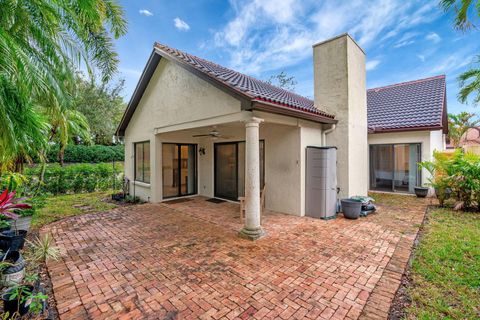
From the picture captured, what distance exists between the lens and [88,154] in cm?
2277

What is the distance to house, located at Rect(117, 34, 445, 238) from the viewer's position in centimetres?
636

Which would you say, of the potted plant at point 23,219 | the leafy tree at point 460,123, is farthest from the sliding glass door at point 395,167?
the leafy tree at point 460,123

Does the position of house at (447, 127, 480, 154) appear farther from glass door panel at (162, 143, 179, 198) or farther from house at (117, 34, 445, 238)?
glass door panel at (162, 143, 179, 198)

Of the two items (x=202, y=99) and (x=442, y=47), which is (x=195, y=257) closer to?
(x=202, y=99)

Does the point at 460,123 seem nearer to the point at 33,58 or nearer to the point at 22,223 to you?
the point at 33,58

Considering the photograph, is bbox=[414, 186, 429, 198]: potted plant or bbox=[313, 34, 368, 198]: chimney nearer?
bbox=[313, 34, 368, 198]: chimney

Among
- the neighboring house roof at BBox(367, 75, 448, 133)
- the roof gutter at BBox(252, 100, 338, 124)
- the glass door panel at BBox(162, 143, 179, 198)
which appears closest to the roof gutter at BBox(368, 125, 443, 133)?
the neighboring house roof at BBox(367, 75, 448, 133)

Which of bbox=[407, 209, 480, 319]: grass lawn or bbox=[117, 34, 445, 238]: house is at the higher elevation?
bbox=[117, 34, 445, 238]: house

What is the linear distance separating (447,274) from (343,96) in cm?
616

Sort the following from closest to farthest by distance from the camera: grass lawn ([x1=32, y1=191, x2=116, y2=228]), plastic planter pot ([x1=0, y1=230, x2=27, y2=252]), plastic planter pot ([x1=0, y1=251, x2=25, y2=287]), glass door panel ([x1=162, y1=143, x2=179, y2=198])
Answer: plastic planter pot ([x1=0, y1=251, x2=25, y2=287])
plastic planter pot ([x1=0, y1=230, x2=27, y2=252])
grass lawn ([x1=32, y1=191, x2=116, y2=228])
glass door panel ([x1=162, y1=143, x2=179, y2=198])


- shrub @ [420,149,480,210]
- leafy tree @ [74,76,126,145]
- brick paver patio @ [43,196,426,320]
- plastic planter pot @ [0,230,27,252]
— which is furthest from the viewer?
leafy tree @ [74,76,126,145]

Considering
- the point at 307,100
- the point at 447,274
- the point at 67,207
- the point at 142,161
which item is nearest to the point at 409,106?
the point at 307,100

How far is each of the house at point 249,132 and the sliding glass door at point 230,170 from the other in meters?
0.05

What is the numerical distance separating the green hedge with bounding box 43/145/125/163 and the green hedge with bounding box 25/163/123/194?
852 centimetres
